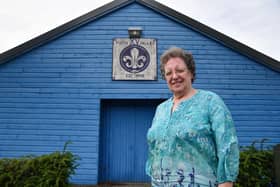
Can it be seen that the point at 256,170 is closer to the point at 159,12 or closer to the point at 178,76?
the point at 178,76

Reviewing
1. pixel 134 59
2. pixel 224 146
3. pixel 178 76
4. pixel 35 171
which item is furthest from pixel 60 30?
Answer: pixel 224 146

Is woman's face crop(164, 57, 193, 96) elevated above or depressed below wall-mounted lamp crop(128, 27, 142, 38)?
below

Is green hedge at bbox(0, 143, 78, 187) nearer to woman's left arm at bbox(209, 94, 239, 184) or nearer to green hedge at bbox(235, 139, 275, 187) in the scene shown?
green hedge at bbox(235, 139, 275, 187)

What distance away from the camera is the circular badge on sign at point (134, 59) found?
294 inches

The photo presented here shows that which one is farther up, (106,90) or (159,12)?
(159,12)

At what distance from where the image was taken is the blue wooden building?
23.8 ft

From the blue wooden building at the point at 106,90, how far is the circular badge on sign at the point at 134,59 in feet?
1.12

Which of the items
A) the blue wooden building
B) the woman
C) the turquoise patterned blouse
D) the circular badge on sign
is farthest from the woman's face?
the circular badge on sign

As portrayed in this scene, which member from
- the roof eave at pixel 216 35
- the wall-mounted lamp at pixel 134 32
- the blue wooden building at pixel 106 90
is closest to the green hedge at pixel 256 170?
the blue wooden building at pixel 106 90

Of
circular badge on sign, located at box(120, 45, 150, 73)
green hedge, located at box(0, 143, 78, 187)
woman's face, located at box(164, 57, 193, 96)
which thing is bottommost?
green hedge, located at box(0, 143, 78, 187)

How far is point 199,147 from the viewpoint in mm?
1519

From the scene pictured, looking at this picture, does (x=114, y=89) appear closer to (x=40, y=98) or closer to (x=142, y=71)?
(x=142, y=71)

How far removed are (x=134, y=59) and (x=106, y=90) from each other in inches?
42.8

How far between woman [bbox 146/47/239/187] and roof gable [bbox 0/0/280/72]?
619 centimetres
